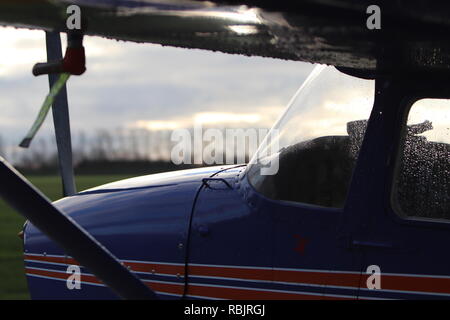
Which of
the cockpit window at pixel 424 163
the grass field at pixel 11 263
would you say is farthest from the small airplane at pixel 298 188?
the grass field at pixel 11 263

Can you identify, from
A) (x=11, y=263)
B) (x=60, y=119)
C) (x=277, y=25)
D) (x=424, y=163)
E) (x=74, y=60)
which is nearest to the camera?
(x=277, y=25)

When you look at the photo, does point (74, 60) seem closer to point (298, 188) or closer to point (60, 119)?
point (298, 188)

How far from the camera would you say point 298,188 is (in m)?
4.01

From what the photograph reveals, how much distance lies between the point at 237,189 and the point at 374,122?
899 millimetres

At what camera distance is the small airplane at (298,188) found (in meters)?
3.02

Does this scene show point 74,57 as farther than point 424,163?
No

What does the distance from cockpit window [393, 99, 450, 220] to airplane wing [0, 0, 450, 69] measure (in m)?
0.25

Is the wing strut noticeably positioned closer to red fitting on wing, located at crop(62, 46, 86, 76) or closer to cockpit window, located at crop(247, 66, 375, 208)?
cockpit window, located at crop(247, 66, 375, 208)

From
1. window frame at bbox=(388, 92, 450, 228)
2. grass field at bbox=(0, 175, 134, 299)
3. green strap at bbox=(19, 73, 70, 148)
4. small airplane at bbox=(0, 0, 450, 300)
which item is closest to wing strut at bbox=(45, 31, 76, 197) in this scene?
small airplane at bbox=(0, 0, 450, 300)

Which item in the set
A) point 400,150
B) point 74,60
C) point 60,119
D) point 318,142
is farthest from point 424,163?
point 60,119

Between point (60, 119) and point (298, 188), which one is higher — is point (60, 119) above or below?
above

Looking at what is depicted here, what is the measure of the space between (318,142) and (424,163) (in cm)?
58

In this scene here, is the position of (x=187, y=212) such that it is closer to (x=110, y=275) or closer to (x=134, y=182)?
(x=134, y=182)

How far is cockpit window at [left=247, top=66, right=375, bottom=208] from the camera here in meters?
3.88
